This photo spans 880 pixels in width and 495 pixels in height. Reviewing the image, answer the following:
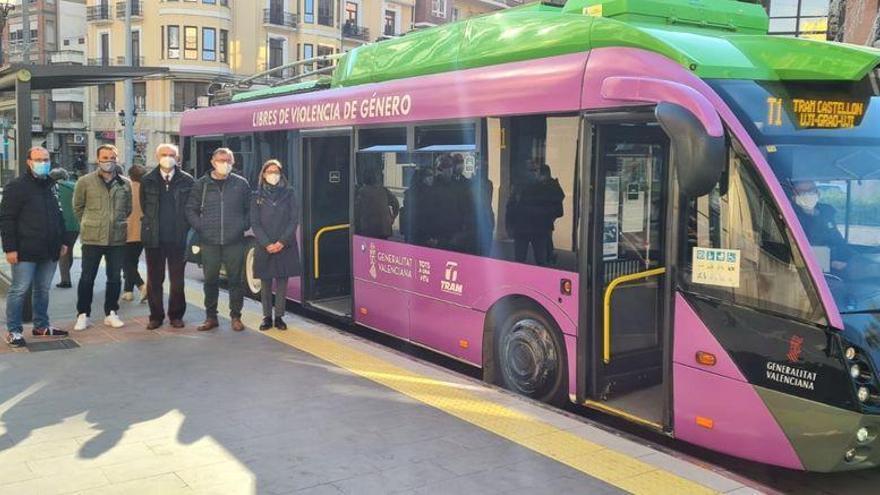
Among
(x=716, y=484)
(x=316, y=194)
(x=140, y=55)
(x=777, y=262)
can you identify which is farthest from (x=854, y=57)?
(x=140, y=55)

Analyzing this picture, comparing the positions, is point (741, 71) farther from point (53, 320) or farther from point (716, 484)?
point (53, 320)

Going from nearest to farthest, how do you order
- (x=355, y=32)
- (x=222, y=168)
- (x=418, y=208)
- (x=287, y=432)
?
(x=287, y=432) < (x=418, y=208) < (x=222, y=168) < (x=355, y=32)

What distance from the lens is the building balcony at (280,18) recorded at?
52.1 meters

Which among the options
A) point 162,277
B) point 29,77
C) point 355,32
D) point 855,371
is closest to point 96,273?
point 162,277

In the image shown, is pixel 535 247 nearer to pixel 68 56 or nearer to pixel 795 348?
pixel 795 348

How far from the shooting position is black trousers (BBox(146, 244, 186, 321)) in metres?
8.12

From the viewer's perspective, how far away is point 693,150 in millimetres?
4398

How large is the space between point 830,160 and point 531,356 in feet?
8.57

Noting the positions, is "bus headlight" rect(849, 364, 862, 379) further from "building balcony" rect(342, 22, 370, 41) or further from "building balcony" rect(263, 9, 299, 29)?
"building balcony" rect(342, 22, 370, 41)

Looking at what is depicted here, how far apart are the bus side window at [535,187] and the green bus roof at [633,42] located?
1.98 feet

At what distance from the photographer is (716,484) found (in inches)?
167

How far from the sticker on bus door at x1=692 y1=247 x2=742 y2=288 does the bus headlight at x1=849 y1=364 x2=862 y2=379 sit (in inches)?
30.5

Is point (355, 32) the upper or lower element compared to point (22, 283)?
upper

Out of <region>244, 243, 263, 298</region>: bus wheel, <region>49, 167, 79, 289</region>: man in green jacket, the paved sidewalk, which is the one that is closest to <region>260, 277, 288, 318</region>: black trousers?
the paved sidewalk
